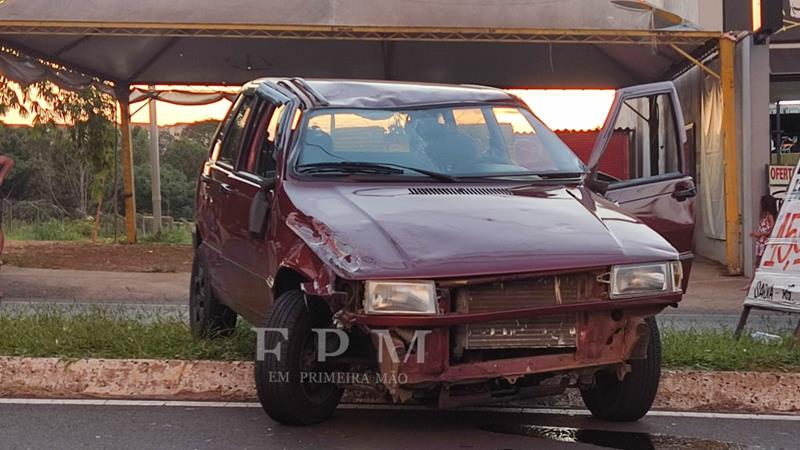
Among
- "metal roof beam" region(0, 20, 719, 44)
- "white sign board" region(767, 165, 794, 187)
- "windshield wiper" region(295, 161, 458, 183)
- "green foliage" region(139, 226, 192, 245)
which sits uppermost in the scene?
"metal roof beam" region(0, 20, 719, 44)

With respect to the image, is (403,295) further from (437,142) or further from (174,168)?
(174,168)

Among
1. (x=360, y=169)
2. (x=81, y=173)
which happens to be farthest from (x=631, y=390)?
(x=81, y=173)

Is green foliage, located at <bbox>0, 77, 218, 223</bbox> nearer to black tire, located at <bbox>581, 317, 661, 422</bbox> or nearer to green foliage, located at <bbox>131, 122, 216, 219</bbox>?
green foliage, located at <bbox>131, 122, 216, 219</bbox>

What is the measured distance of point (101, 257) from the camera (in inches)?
604

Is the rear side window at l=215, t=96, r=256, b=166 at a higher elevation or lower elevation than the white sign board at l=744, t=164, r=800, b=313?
higher

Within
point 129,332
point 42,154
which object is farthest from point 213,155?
point 42,154

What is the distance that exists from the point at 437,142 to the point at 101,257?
35.8 ft

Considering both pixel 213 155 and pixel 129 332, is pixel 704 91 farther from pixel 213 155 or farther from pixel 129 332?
pixel 129 332

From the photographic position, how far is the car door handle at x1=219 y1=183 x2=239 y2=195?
598cm

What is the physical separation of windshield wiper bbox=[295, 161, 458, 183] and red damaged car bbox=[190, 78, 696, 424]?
0.01m

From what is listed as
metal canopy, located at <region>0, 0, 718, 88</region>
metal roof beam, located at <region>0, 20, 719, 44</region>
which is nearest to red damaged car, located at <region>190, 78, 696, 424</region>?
metal roof beam, located at <region>0, 20, 719, 44</region>

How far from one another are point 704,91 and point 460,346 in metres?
12.0

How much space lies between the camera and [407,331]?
13.6 feet

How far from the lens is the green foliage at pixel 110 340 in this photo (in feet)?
19.6
